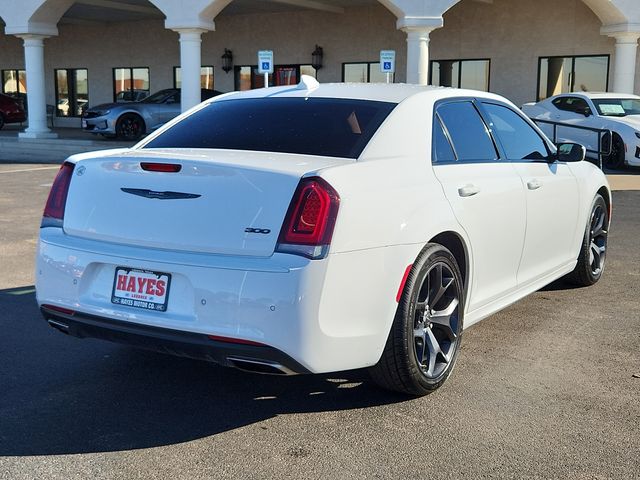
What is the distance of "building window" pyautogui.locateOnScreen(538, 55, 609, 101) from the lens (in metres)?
22.8

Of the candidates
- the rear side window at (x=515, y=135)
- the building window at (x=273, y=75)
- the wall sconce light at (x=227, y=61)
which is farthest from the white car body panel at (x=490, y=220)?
the wall sconce light at (x=227, y=61)

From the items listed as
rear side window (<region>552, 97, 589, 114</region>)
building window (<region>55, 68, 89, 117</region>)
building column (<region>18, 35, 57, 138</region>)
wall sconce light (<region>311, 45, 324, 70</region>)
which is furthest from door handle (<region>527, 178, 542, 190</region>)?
building window (<region>55, 68, 89, 117</region>)

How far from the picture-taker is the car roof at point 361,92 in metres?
4.62

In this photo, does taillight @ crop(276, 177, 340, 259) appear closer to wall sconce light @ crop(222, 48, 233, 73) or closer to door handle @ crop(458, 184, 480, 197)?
door handle @ crop(458, 184, 480, 197)

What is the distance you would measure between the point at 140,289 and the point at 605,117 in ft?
49.3

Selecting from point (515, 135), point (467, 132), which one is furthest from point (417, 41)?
point (467, 132)

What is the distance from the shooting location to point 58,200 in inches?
162

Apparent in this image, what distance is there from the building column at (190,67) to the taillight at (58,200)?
16.2m

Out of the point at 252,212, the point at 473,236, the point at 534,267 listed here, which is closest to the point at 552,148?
the point at 534,267

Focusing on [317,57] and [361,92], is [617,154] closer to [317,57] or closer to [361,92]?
[317,57]

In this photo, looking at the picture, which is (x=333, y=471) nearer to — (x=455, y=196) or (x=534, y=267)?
(x=455, y=196)

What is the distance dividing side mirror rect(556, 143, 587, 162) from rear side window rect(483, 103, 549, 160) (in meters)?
0.10

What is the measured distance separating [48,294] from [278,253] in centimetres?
128

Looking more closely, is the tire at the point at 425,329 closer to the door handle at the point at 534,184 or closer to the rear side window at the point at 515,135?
the door handle at the point at 534,184
